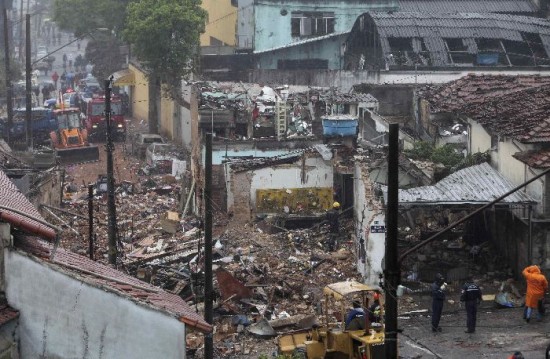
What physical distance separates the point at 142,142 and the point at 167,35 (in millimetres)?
4210

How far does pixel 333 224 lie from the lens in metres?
27.9

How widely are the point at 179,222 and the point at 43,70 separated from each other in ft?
138

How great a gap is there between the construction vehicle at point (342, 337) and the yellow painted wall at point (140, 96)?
1233 inches

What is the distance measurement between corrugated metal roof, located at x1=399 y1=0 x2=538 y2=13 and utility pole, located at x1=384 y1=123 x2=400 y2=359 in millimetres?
39198

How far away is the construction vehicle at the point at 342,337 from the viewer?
16.7 meters

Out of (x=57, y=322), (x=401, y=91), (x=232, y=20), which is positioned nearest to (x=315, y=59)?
(x=232, y=20)

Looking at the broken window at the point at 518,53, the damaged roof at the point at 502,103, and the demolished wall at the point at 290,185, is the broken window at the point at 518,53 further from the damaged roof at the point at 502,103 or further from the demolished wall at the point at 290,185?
the demolished wall at the point at 290,185

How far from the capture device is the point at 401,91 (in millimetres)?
38219

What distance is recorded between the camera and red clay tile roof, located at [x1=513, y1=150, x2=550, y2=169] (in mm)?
21828

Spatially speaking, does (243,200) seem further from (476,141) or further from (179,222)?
(476,141)

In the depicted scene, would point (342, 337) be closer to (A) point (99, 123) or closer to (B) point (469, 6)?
(A) point (99, 123)

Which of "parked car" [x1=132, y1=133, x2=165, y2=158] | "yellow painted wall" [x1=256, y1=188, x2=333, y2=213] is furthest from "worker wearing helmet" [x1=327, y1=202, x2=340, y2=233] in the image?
"parked car" [x1=132, y1=133, x2=165, y2=158]

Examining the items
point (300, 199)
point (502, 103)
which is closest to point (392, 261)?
point (502, 103)

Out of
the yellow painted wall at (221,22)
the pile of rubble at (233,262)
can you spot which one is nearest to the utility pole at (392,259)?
the pile of rubble at (233,262)
